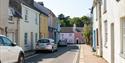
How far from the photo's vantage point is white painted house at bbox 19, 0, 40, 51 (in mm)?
35219

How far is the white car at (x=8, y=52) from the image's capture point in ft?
51.0

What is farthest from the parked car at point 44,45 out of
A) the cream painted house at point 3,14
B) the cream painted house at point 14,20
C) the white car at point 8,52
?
the white car at point 8,52

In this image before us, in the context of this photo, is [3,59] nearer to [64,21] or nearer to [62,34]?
[62,34]

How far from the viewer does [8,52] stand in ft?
53.0

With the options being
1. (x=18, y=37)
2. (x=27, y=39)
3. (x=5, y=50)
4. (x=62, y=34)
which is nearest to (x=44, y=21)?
(x=27, y=39)

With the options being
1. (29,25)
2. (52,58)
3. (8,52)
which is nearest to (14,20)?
(29,25)

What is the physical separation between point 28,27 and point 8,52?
22382mm

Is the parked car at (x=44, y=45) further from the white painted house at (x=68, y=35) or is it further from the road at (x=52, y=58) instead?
Answer: the white painted house at (x=68, y=35)

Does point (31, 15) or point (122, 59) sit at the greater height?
point (31, 15)

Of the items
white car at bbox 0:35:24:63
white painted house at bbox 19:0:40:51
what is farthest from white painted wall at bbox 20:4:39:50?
white car at bbox 0:35:24:63

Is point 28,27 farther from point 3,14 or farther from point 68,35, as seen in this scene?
point 68,35

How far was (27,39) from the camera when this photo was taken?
3791 cm

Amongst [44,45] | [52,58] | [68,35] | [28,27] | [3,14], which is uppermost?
[3,14]

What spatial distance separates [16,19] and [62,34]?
78905 mm
